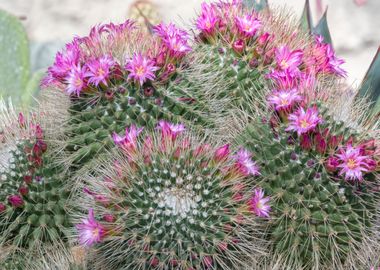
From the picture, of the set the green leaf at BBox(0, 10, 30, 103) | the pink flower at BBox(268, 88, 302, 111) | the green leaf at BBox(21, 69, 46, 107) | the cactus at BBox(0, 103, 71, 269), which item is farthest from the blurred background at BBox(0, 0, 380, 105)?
the pink flower at BBox(268, 88, 302, 111)

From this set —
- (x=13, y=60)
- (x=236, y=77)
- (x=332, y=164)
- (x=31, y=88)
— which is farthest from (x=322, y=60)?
(x=13, y=60)

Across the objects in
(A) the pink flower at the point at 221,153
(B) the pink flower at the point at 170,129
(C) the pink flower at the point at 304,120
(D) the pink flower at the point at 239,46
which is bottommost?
(A) the pink flower at the point at 221,153

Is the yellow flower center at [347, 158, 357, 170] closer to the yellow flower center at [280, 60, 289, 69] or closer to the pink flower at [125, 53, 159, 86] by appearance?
the yellow flower center at [280, 60, 289, 69]

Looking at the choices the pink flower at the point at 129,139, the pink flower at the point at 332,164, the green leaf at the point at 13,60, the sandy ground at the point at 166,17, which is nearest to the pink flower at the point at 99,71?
the pink flower at the point at 129,139

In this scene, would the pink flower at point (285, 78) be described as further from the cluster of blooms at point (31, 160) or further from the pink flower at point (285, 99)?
the cluster of blooms at point (31, 160)

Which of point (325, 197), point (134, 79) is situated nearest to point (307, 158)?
point (325, 197)

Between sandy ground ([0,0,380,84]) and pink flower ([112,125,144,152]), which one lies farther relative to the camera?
sandy ground ([0,0,380,84])
